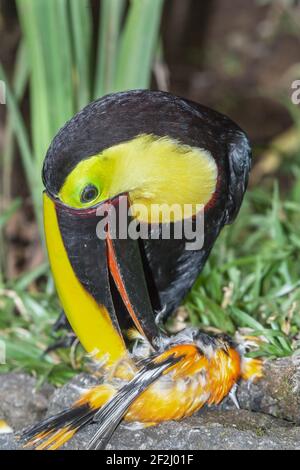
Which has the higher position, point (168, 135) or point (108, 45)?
point (108, 45)

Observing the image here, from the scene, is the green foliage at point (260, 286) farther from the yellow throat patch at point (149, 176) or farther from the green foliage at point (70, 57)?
the green foliage at point (70, 57)

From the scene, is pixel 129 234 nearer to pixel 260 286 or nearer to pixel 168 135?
pixel 168 135

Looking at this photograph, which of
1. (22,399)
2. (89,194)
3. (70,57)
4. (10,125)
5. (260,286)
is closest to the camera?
(89,194)

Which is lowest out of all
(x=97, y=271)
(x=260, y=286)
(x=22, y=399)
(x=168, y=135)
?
(x=22, y=399)

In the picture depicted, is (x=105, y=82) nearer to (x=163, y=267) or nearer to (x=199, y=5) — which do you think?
(x=163, y=267)

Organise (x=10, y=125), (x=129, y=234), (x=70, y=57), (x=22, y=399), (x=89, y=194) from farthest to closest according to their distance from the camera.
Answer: (x=10, y=125) → (x=70, y=57) → (x=22, y=399) → (x=129, y=234) → (x=89, y=194)

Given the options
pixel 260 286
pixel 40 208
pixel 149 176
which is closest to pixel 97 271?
pixel 149 176

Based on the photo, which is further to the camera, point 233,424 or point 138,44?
point 138,44

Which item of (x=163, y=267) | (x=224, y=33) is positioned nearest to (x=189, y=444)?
(x=163, y=267)
